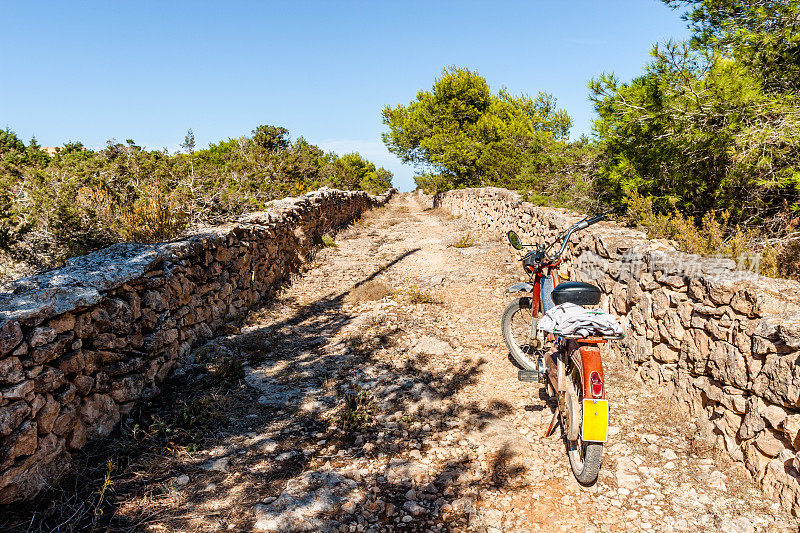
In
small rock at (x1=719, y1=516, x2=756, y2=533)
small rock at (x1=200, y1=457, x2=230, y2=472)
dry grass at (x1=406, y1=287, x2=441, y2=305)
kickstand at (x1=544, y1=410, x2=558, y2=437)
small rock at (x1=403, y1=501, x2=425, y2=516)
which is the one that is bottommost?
small rock at (x1=719, y1=516, x2=756, y2=533)

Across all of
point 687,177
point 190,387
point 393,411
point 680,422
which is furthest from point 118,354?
point 687,177

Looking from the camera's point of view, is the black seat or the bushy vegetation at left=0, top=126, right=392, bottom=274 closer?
the black seat

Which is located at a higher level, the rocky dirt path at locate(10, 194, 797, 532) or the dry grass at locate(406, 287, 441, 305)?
the dry grass at locate(406, 287, 441, 305)

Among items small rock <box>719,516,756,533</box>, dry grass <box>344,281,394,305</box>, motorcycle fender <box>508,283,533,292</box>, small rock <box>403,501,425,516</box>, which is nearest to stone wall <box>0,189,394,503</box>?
dry grass <box>344,281,394,305</box>

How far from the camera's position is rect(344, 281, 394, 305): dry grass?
22.0ft

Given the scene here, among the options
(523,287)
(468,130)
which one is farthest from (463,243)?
(468,130)

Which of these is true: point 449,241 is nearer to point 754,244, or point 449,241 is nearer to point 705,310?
point 754,244

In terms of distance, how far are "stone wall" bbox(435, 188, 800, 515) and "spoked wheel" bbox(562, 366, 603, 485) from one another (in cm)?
90

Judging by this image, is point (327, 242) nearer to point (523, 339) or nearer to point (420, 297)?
point (420, 297)

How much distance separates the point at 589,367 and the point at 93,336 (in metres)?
3.47

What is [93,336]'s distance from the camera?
313cm

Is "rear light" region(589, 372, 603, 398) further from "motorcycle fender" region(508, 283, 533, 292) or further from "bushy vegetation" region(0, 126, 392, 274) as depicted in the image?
"bushy vegetation" region(0, 126, 392, 274)

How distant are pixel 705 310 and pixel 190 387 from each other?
433 cm

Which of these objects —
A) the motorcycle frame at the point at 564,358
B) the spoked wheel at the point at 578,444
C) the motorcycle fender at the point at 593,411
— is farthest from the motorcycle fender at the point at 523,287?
the motorcycle fender at the point at 593,411
